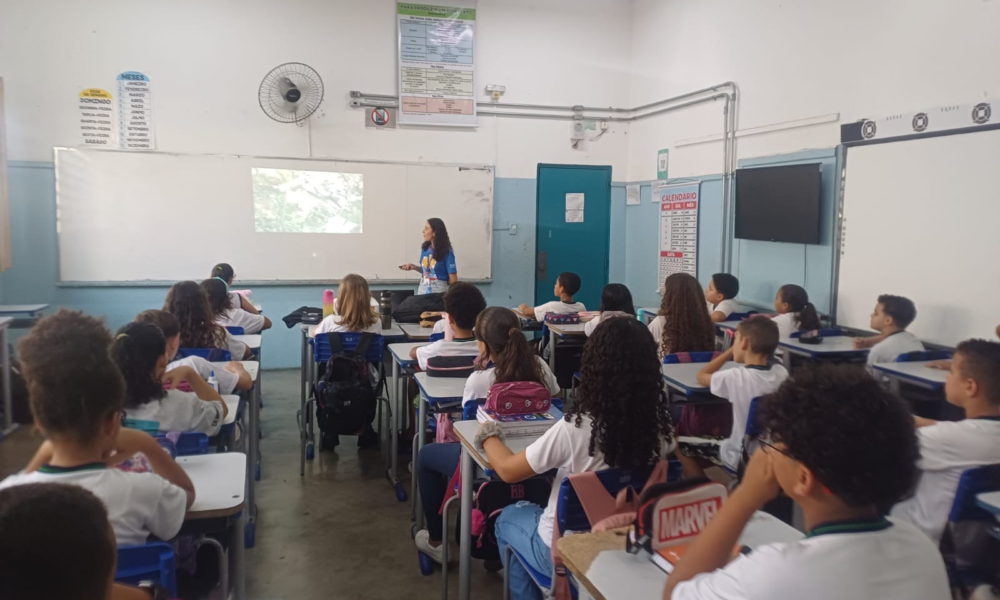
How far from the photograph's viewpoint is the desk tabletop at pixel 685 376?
312 cm

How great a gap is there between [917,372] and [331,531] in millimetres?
2928

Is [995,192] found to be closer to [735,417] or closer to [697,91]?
[735,417]

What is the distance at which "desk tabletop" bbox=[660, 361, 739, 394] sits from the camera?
3115 millimetres

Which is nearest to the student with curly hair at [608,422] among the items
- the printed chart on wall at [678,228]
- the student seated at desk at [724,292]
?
the student seated at desk at [724,292]

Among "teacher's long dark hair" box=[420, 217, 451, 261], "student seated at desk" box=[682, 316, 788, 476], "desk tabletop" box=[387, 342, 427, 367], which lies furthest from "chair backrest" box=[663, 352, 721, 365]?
"teacher's long dark hair" box=[420, 217, 451, 261]

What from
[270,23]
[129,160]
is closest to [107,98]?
[129,160]

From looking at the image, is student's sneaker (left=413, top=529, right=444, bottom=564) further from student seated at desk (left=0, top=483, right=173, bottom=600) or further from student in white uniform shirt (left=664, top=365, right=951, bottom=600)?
student seated at desk (left=0, top=483, right=173, bottom=600)

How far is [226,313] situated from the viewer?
4.05m

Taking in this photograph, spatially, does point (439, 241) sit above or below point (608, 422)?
above

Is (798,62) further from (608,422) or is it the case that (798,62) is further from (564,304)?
(608,422)

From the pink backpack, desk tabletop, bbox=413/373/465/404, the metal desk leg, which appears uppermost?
the pink backpack

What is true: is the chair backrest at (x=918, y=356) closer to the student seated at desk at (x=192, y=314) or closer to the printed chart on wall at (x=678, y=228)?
the printed chart on wall at (x=678, y=228)

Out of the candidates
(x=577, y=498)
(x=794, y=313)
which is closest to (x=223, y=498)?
(x=577, y=498)

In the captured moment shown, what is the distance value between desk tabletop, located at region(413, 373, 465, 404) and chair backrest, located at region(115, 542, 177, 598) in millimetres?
1431
